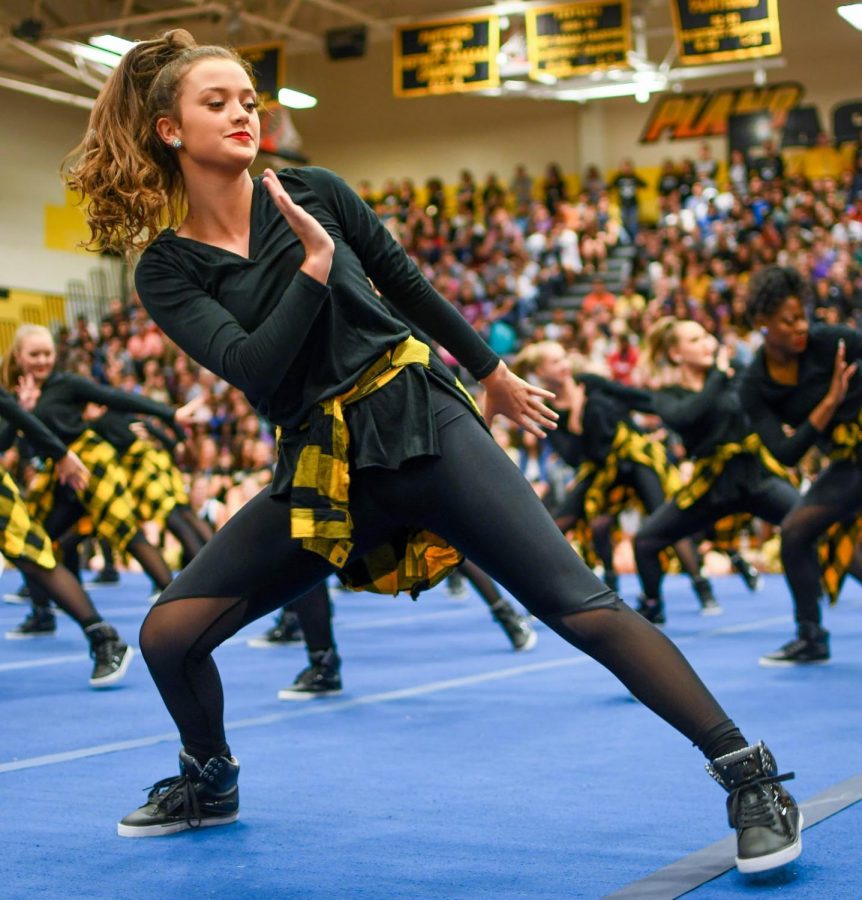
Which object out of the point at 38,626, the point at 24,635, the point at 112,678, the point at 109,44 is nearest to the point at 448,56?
the point at 109,44

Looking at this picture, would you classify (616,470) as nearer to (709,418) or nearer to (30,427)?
(709,418)

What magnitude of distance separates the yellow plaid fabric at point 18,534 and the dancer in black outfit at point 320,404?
114 inches

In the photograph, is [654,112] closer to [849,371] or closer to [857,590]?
[857,590]

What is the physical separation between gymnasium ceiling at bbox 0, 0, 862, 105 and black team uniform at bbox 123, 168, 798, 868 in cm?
1489

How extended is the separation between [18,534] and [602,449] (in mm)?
3788

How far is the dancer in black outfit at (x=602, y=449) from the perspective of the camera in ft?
27.2

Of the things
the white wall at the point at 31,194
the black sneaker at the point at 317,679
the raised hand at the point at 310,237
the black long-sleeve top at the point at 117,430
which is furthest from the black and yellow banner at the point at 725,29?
the white wall at the point at 31,194

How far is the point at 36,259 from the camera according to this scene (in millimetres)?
25547

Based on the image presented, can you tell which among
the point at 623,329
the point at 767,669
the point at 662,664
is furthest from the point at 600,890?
the point at 623,329

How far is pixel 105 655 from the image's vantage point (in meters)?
6.14

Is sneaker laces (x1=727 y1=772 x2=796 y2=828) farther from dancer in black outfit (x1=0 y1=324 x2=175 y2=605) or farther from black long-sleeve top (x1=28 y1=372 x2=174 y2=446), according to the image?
dancer in black outfit (x1=0 y1=324 x2=175 y2=605)

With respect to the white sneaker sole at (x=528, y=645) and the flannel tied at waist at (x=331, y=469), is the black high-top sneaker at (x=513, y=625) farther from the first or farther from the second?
the flannel tied at waist at (x=331, y=469)

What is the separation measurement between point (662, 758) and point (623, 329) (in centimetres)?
1232

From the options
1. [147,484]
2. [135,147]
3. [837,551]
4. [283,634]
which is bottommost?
[283,634]
